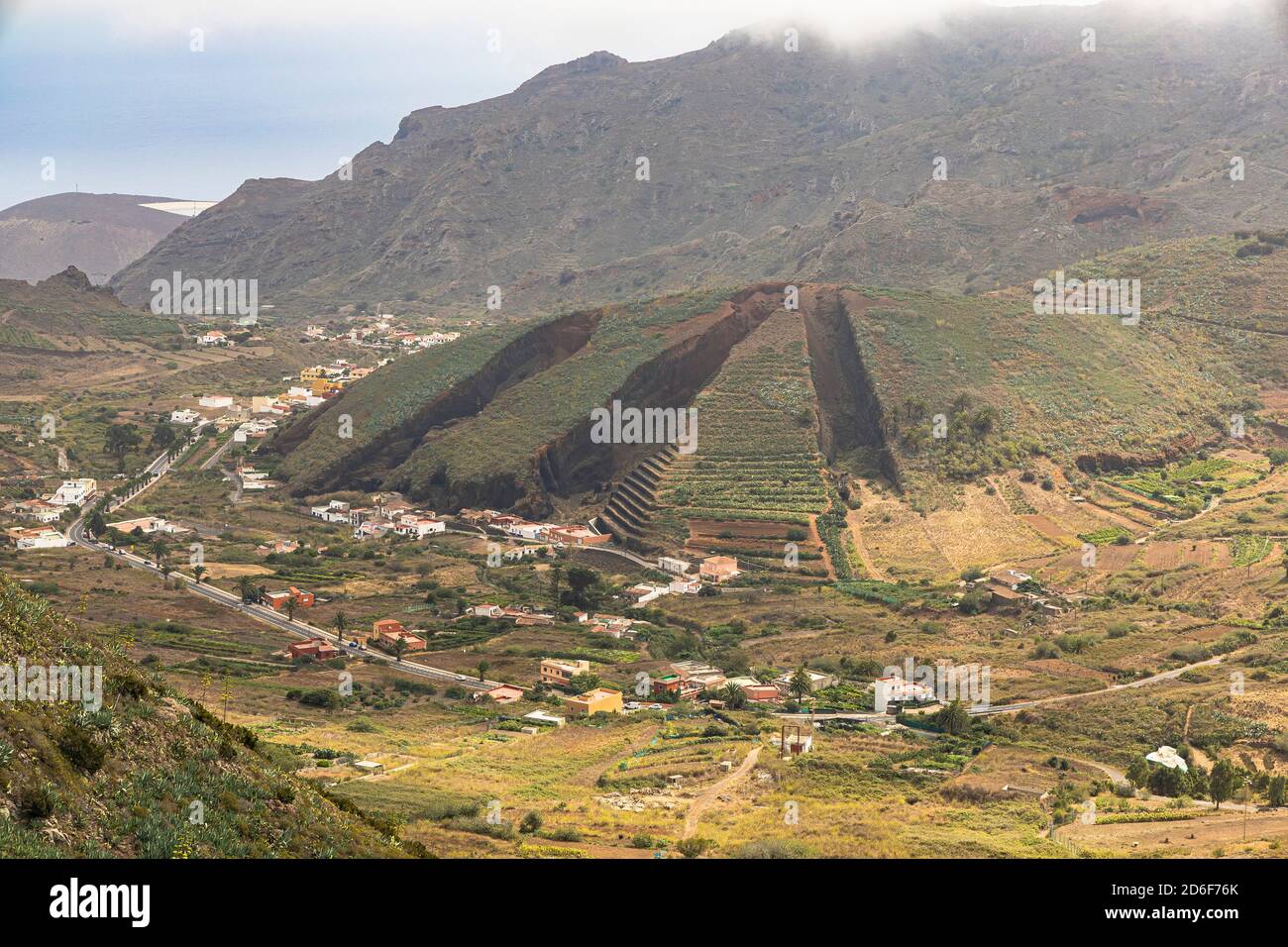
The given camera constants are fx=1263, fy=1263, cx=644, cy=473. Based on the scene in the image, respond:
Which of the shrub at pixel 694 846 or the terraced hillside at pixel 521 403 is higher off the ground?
the terraced hillside at pixel 521 403

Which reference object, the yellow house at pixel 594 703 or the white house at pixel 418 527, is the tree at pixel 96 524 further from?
the yellow house at pixel 594 703

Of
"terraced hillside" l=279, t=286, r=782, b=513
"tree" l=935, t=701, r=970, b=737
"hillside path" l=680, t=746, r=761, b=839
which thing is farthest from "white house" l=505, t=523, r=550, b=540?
"hillside path" l=680, t=746, r=761, b=839

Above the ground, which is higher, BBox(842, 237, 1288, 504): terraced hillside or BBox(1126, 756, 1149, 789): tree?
BBox(842, 237, 1288, 504): terraced hillside

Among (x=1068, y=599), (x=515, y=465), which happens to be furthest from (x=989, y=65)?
(x=1068, y=599)

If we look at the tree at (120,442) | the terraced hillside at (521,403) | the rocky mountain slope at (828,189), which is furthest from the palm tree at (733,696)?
the rocky mountain slope at (828,189)

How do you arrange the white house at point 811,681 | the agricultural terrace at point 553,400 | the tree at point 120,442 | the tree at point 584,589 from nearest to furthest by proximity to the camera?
the white house at point 811,681 → the tree at point 584,589 → the agricultural terrace at point 553,400 → the tree at point 120,442

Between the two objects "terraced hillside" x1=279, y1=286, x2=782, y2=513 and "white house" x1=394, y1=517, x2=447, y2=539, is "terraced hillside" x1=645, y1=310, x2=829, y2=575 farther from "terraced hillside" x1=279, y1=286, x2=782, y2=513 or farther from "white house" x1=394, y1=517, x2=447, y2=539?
"white house" x1=394, y1=517, x2=447, y2=539

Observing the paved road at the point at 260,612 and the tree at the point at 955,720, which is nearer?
the tree at the point at 955,720
